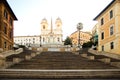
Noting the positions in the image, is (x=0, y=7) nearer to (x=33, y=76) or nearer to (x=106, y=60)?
(x=106, y=60)

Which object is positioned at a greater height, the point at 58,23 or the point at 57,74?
the point at 58,23

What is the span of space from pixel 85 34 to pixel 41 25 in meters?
39.3

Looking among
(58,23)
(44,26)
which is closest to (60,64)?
(58,23)

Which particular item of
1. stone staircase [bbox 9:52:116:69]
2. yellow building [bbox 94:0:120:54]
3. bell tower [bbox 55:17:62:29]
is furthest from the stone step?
bell tower [bbox 55:17:62:29]

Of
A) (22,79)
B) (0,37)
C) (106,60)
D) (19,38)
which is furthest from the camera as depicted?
(19,38)

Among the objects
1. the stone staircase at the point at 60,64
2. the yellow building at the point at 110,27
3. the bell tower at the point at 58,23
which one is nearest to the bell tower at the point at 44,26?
the bell tower at the point at 58,23

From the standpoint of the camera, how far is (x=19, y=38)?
532 feet

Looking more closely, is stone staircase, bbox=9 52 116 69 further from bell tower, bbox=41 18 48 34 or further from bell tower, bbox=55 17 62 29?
bell tower, bbox=41 18 48 34

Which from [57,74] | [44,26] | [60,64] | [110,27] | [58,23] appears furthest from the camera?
[44,26]

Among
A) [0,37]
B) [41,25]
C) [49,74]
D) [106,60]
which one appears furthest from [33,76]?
[41,25]

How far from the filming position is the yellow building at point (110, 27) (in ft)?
121

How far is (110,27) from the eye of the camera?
4050 centimetres

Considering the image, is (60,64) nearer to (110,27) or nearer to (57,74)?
(57,74)

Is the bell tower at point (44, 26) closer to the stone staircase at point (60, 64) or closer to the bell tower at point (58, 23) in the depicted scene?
the bell tower at point (58, 23)
